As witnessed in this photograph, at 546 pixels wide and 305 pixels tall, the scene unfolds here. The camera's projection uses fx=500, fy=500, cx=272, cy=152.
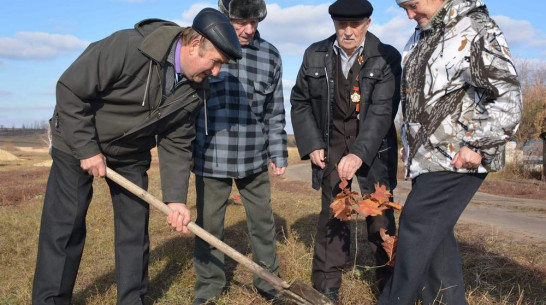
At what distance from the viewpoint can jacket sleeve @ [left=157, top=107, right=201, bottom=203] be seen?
3.48 metres

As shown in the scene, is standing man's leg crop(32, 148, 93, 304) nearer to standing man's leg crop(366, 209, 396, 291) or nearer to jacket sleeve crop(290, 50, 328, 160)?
jacket sleeve crop(290, 50, 328, 160)

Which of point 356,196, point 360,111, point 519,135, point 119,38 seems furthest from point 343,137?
point 519,135

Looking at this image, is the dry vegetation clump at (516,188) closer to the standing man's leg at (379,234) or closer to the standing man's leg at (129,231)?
the standing man's leg at (379,234)

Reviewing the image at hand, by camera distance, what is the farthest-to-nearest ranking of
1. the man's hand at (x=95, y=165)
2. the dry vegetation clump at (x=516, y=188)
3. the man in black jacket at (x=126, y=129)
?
1. the dry vegetation clump at (x=516, y=188)
2. the man's hand at (x=95, y=165)
3. the man in black jacket at (x=126, y=129)

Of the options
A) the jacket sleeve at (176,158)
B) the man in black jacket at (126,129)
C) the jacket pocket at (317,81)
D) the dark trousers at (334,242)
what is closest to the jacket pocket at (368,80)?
the jacket pocket at (317,81)

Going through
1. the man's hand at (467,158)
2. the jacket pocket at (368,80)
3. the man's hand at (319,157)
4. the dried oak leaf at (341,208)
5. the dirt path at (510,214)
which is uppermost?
the jacket pocket at (368,80)

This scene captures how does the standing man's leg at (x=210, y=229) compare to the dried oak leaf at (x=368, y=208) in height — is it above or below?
below

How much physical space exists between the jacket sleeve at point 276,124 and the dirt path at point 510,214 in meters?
3.79

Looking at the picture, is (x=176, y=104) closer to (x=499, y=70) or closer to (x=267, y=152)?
(x=267, y=152)

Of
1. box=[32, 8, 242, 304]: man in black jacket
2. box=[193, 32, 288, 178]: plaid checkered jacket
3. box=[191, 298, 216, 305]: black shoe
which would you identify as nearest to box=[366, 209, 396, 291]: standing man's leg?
box=[193, 32, 288, 178]: plaid checkered jacket

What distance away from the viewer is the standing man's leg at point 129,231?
3494mm

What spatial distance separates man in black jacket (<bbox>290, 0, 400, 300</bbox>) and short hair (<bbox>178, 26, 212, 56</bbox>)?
1080mm

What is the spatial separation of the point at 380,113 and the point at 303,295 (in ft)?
4.59

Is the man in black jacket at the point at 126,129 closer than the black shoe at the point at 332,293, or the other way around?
the man in black jacket at the point at 126,129
